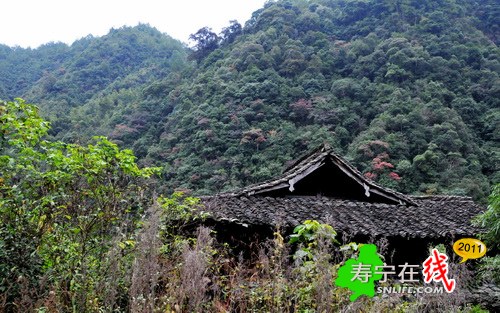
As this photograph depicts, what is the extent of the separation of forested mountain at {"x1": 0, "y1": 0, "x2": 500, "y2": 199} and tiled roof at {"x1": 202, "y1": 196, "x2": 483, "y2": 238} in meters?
12.4

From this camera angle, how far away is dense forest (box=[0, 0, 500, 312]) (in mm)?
4188

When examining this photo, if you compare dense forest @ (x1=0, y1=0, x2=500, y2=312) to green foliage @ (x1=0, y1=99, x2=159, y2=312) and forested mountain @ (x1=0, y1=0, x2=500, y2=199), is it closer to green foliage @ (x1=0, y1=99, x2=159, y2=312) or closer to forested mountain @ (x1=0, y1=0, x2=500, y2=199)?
green foliage @ (x1=0, y1=99, x2=159, y2=312)

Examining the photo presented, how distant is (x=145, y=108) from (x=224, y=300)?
34383 millimetres

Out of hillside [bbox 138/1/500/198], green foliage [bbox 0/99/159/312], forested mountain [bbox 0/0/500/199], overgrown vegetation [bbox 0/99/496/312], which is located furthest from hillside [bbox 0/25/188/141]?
overgrown vegetation [bbox 0/99/496/312]

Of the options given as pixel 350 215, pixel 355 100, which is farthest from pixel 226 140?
pixel 350 215

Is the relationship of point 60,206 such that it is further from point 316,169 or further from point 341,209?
point 316,169

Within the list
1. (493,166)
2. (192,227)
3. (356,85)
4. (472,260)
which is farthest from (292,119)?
(192,227)

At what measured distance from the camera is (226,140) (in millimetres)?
29859

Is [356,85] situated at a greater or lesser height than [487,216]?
greater

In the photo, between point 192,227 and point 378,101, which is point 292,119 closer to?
point 378,101

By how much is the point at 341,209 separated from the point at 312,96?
80.0 feet

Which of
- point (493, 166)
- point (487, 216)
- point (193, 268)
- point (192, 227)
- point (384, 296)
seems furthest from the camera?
point (493, 166)

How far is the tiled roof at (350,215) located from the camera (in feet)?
28.8

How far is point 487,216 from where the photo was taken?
903cm
